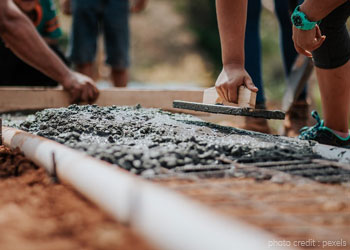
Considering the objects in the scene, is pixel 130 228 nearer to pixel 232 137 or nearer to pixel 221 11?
pixel 232 137

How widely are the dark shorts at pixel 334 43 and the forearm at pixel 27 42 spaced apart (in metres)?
1.59

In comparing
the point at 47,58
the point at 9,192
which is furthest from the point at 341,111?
the point at 47,58

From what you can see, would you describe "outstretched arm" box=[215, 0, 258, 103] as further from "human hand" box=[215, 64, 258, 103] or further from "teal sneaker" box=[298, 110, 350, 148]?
"teal sneaker" box=[298, 110, 350, 148]

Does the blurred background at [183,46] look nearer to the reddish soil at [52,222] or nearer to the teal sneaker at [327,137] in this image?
the teal sneaker at [327,137]

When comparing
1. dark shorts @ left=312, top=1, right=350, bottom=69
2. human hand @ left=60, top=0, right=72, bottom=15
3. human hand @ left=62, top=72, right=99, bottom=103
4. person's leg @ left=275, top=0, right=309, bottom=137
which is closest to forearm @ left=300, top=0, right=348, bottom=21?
dark shorts @ left=312, top=1, right=350, bottom=69

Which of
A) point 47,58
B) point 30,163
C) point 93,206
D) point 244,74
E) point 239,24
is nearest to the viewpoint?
point 93,206

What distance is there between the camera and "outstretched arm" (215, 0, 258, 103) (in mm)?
1827

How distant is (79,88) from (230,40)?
3.70ft

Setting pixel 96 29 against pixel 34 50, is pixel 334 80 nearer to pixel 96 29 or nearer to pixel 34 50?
pixel 34 50

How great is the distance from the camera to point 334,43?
6.41 ft

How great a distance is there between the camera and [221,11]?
193cm

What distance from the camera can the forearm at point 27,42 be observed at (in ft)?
8.08

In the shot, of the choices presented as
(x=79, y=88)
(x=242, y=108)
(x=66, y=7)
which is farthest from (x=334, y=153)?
(x=66, y=7)

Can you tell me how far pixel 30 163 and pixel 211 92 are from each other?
1011mm
